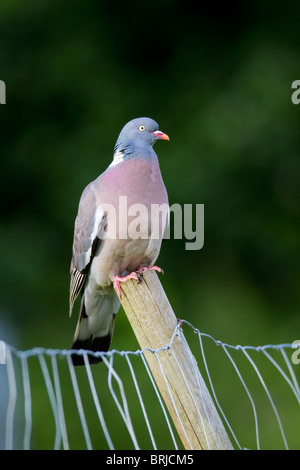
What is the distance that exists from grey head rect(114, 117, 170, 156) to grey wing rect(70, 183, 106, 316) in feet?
0.84

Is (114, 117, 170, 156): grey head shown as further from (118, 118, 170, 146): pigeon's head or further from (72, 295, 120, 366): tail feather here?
(72, 295, 120, 366): tail feather

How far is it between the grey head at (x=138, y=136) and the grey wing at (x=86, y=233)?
256 millimetres

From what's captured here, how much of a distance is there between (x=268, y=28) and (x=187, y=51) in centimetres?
73

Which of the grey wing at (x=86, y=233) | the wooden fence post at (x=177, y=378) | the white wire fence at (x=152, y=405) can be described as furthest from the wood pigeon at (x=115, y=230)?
the white wire fence at (x=152, y=405)

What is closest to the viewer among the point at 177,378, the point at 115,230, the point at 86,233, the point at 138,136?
the point at 177,378

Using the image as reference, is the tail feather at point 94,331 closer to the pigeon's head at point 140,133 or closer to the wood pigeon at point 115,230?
the wood pigeon at point 115,230

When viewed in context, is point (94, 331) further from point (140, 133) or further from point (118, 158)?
point (140, 133)

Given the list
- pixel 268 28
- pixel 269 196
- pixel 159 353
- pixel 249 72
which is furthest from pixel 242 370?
pixel 159 353

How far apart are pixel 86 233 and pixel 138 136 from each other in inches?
20.5

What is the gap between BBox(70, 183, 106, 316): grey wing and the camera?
9.96ft

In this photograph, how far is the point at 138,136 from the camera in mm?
3242

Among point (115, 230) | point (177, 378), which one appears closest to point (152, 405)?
point (115, 230)

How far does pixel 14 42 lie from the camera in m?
5.97

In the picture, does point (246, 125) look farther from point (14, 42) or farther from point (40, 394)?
point (40, 394)
